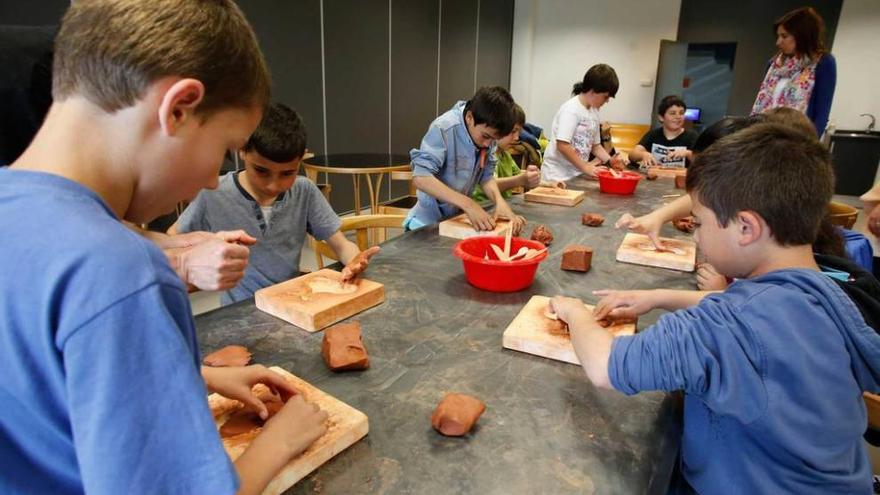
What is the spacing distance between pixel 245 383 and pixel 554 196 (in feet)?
7.08

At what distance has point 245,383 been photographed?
0.90 m

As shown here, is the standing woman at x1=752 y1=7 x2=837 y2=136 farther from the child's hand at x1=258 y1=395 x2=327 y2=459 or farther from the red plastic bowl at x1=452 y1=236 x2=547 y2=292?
the child's hand at x1=258 y1=395 x2=327 y2=459

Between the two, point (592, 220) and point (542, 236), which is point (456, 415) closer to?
point (542, 236)

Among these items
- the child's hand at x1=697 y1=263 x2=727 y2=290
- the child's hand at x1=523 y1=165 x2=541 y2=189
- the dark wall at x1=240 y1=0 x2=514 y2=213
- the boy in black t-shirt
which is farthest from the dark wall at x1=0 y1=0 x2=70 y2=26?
the boy in black t-shirt

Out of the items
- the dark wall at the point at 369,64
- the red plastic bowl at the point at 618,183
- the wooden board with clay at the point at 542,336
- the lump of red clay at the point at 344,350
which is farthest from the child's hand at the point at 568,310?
the dark wall at the point at 369,64

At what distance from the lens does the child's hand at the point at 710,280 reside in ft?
5.12

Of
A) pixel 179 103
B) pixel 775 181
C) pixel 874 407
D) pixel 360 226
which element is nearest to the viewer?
pixel 179 103

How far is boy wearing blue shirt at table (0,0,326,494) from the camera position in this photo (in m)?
0.50

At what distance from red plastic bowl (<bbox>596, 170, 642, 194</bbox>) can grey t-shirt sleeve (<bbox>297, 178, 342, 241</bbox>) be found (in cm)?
175

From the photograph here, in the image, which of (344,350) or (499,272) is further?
(499,272)

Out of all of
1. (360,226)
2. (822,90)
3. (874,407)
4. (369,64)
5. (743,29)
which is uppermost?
(743,29)

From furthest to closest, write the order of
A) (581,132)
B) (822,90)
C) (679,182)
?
(581,132) < (822,90) < (679,182)

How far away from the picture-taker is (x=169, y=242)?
1.42 m

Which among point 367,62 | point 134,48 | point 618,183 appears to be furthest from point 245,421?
point 367,62
